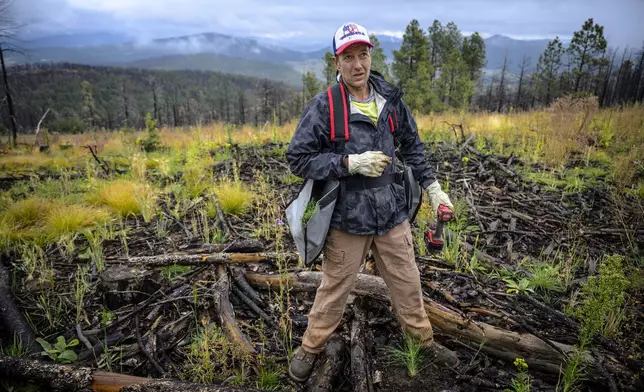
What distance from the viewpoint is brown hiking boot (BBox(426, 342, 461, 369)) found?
249 centimetres

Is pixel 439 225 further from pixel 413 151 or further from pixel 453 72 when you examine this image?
pixel 453 72

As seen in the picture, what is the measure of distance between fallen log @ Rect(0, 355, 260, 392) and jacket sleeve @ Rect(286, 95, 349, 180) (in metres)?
1.42

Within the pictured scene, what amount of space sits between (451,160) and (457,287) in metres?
4.87

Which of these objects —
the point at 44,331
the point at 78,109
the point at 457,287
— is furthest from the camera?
the point at 78,109

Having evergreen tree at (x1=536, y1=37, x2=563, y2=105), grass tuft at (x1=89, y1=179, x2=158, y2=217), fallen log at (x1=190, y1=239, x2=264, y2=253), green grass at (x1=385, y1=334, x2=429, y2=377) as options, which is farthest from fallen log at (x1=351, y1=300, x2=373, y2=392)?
evergreen tree at (x1=536, y1=37, x2=563, y2=105)

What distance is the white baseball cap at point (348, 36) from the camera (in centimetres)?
219

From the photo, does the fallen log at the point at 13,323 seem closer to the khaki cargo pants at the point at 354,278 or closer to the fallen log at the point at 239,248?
the fallen log at the point at 239,248

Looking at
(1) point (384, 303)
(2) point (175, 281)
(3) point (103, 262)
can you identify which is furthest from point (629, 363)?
(3) point (103, 262)

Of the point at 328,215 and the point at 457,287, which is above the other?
the point at 328,215

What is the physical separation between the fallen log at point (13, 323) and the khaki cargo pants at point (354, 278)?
88.2 inches

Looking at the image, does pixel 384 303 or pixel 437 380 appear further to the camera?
pixel 384 303

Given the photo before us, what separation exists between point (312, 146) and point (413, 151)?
2.97ft

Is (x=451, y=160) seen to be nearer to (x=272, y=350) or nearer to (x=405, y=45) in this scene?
(x=272, y=350)

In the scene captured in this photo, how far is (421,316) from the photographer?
2504mm
